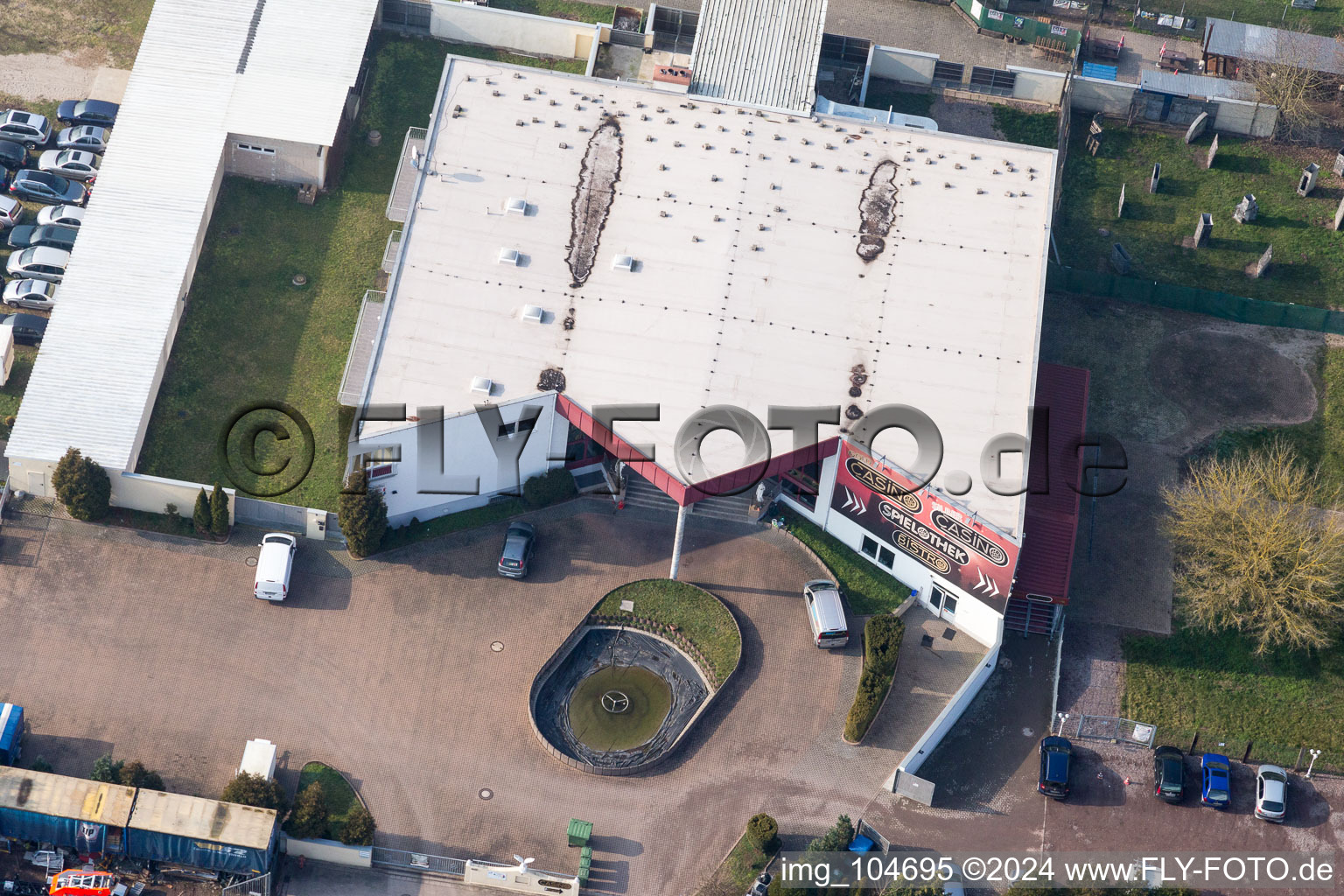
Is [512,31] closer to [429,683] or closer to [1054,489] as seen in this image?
[429,683]

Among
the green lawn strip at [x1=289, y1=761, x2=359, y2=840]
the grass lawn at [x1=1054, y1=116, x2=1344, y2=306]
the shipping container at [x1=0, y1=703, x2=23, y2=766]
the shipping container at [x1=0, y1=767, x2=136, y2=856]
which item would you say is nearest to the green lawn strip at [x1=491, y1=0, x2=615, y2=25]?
the grass lawn at [x1=1054, y1=116, x2=1344, y2=306]

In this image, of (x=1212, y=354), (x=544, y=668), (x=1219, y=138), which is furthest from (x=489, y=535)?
(x=1219, y=138)

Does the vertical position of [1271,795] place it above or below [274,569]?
below

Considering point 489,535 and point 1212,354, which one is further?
point 1212,354

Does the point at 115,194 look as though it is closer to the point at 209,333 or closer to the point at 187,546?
the point at 209,333

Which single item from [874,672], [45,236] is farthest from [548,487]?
[45,236]

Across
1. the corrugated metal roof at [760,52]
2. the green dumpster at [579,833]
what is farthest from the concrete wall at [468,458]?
the corrugated metal roof at [760,52]

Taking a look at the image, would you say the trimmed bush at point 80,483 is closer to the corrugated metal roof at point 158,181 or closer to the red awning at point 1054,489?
the corrugated metal roof at point 158,181
